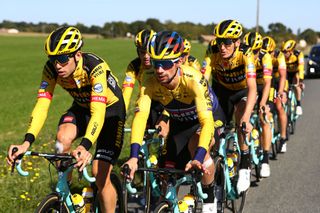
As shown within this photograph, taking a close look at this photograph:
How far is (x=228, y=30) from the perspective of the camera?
20.1 ft

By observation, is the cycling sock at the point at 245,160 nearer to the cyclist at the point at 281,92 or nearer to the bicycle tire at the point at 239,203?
the bicycle tire at the point at 239,203

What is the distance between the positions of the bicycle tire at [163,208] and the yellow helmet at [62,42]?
1.45 m

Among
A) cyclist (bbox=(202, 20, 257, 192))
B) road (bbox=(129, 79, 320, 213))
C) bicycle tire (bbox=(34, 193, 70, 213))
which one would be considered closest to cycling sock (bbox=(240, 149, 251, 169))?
cyclist (bbox=(202, 20, 257, 192))

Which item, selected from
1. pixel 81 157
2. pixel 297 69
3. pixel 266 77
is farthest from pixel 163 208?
pixel 297 69

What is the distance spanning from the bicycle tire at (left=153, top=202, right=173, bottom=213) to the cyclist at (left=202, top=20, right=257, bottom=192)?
206 centimetres

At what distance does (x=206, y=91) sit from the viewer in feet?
14.5

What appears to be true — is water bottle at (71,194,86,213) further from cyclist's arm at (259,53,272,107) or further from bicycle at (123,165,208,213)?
cyclist's arm at (259,53,272,107)

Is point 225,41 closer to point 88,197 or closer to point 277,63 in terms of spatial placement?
point 88,197

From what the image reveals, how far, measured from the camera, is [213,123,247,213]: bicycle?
532 cm

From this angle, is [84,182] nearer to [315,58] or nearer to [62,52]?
[62,52]

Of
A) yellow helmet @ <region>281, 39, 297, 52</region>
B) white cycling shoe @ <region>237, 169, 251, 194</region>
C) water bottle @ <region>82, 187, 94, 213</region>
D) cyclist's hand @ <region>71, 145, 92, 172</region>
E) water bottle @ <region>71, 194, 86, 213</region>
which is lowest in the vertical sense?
white cycling shoe @ <region>237, 169, 251, 194</region>

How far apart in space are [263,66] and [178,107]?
3.39 metres

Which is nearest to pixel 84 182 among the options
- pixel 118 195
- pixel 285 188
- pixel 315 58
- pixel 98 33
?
pixel 118 195

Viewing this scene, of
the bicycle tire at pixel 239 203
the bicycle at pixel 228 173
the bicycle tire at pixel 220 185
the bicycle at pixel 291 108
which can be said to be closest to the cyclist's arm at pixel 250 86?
the bicycle at pixel 228 173
